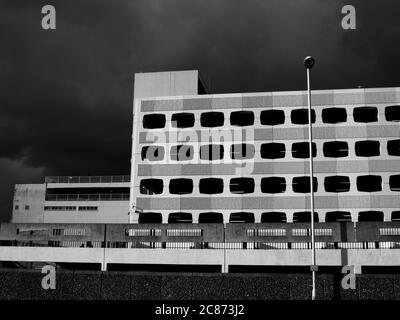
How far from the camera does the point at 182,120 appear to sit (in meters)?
58.8

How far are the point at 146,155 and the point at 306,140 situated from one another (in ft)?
57.8

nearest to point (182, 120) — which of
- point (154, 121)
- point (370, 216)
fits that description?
point (154, 121)

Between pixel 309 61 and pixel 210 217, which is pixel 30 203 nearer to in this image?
pixel 210 217

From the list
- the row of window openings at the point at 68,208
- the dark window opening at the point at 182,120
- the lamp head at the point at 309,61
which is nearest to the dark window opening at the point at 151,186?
the dark window opening at the point at 182,120

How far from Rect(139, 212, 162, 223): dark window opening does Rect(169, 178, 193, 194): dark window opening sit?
3127 millimetres

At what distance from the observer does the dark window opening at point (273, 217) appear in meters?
54.6

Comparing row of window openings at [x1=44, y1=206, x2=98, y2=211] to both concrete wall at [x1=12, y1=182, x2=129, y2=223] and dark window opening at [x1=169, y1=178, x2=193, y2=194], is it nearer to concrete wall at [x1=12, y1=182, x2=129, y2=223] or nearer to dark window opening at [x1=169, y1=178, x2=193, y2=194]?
concrete wall at [x1=12, y1=182, x2=129, y2=223]

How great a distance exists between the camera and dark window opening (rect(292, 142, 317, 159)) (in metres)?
55.2

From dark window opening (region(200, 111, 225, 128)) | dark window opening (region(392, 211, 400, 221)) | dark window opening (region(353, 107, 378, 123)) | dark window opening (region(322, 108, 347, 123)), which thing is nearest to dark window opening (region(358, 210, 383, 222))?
dark window opening (region(392, 211, 400, 221))

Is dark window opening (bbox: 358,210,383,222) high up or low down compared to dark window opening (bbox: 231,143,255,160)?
down

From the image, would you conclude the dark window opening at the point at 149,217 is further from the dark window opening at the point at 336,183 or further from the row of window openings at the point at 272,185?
the dark window opening at the point at 336,183

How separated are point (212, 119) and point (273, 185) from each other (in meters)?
10.2

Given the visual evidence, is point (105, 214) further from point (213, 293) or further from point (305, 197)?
point (213, 293)

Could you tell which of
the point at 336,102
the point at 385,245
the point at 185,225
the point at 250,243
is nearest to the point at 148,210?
the point at 185,225
